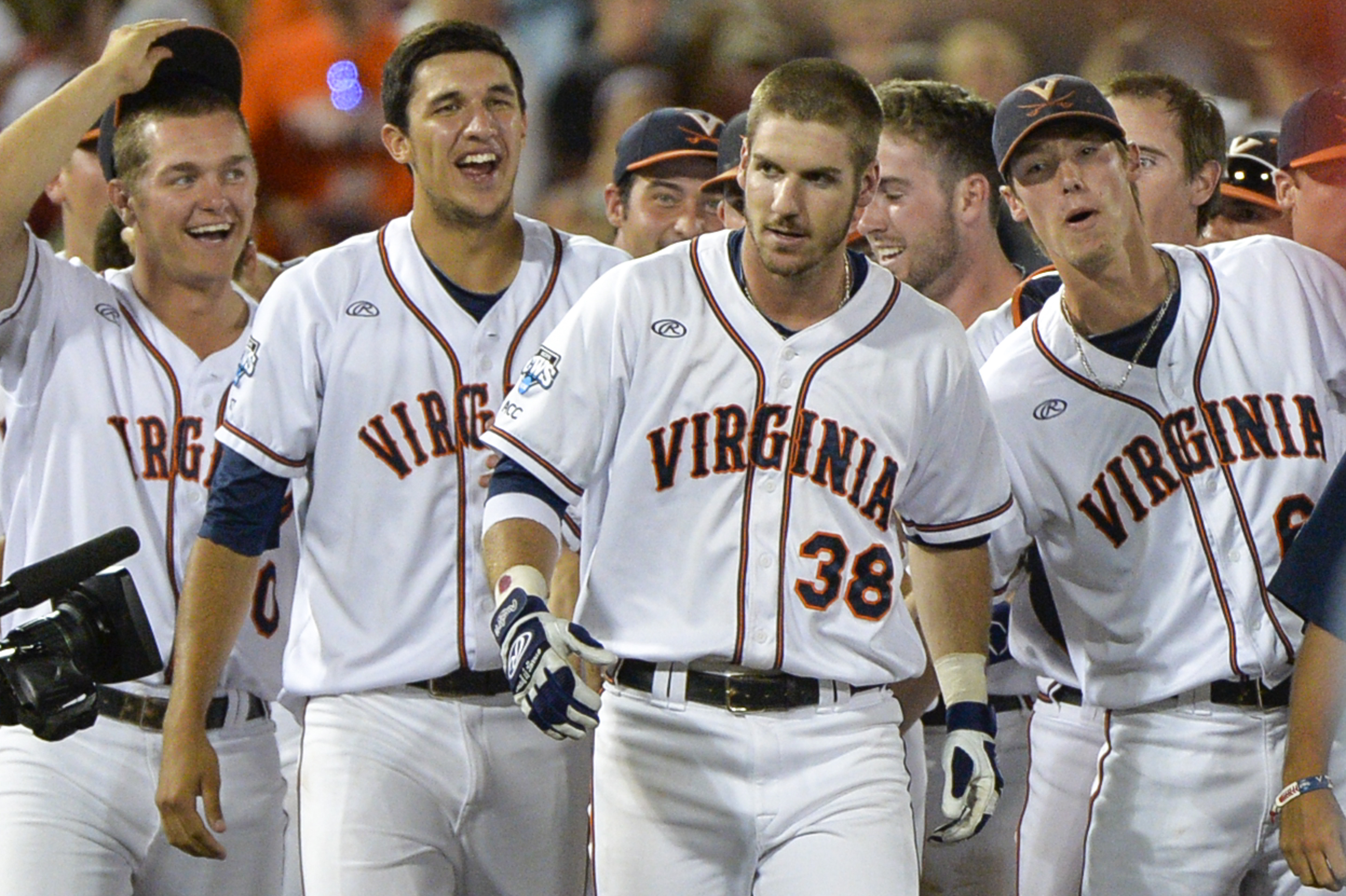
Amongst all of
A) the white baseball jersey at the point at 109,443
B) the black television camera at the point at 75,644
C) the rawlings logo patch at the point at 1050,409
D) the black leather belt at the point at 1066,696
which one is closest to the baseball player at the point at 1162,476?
the rawlings logo patch at the point at 1050,409

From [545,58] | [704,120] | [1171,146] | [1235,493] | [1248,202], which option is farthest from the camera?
[545,58]

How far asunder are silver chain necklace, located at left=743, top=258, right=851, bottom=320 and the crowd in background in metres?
3.45

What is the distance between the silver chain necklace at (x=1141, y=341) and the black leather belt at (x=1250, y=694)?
1.90 feet

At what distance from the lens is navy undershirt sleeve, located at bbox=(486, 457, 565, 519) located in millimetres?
2729

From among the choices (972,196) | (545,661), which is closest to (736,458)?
(545,661)

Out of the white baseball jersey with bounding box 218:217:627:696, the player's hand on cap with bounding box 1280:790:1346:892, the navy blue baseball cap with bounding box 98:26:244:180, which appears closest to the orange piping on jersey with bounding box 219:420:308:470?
the white baseball jersey with bounding box 218:217:627:696

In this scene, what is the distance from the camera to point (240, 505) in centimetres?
302

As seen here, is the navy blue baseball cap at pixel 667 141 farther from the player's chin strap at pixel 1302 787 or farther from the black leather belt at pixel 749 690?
the player's chin strap at pixel 1302 787

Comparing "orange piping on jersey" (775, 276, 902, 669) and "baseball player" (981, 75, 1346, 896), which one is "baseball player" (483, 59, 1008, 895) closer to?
"orange piping on jersey" (775, 276, 902, 669)

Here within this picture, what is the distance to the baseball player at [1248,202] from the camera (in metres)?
4.55

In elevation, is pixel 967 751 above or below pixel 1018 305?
below

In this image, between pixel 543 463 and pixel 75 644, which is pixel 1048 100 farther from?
pixel 75 644

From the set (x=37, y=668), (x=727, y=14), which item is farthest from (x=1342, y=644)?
(x=727, y=14)

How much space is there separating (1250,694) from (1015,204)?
3.42 ft
